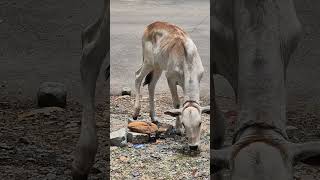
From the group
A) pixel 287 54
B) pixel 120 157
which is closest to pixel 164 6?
pixel 120 157

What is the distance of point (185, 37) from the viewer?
4586mm

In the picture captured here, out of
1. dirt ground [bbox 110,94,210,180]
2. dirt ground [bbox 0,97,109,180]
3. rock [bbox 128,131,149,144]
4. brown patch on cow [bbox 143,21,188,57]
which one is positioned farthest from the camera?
brown patch on cow [bbox 143,21,188,57]

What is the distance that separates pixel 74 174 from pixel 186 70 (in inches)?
75.3

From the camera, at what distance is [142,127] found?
429 centimetres

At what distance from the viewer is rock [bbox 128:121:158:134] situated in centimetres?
427

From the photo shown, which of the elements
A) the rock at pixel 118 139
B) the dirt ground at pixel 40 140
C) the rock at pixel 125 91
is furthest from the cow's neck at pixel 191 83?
the rock at pixel 125 91

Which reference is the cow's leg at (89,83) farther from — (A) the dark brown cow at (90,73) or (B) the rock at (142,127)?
(B) the rock at (142,127)

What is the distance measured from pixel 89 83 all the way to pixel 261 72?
942mm

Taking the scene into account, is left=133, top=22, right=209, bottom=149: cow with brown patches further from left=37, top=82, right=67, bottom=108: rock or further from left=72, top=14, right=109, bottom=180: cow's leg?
left=72, top=14, right=109, bottom=180: cow's leg

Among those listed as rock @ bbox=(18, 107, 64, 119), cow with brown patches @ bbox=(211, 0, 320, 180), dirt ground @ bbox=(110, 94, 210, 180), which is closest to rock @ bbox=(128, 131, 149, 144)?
dirt ground @ bbox=(110, 94, 210, 180)

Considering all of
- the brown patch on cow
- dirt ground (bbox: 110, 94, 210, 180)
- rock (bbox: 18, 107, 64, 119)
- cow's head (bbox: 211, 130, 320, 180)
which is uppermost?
the brown patch on cow

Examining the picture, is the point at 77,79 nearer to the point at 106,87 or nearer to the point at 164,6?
the point at 106,87

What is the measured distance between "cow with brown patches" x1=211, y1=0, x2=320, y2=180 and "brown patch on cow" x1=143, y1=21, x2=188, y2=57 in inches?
97.8

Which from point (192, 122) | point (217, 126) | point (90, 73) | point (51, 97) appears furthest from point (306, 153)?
point (51, 97)
